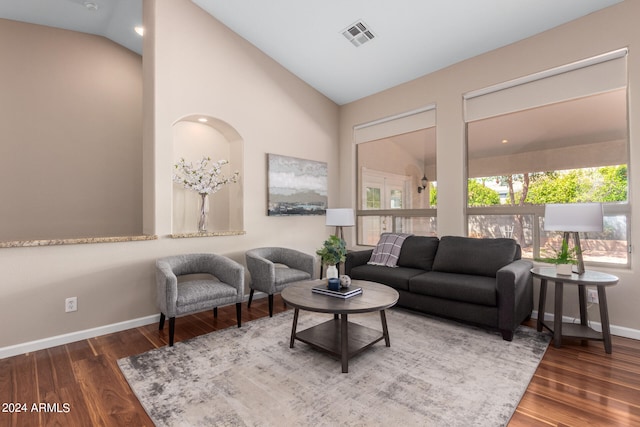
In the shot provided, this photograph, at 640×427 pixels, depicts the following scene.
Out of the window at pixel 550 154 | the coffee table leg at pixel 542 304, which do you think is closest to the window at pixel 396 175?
the window at pixel 550 154

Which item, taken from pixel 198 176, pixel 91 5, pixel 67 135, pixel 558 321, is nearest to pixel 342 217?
pixel 198 176

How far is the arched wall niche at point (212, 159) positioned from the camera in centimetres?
400

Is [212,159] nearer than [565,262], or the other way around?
[565,262]

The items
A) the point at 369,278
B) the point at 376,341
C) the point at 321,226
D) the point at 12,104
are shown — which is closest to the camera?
the point at 376,341

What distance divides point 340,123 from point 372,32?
2.01 metres

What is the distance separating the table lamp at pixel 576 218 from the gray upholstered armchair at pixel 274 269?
2545 millimetres

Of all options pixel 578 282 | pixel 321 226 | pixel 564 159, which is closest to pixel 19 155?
pixel 321 226

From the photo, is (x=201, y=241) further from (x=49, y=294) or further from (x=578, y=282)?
(x=578, y=282)

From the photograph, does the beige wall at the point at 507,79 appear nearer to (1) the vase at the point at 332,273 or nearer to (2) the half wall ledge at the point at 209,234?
(1) the vase at the point at 332,273

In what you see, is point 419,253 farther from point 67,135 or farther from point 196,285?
point 67,135

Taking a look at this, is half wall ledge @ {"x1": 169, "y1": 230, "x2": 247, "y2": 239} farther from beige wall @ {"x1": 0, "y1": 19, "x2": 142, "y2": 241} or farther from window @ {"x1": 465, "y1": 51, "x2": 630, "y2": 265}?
window @ {"x1": 465, "y1": 51, "x2": 630, "y2": 265}

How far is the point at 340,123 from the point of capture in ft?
18.3

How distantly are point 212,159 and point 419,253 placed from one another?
306 centimetres

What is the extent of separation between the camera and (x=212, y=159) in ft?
14.1
